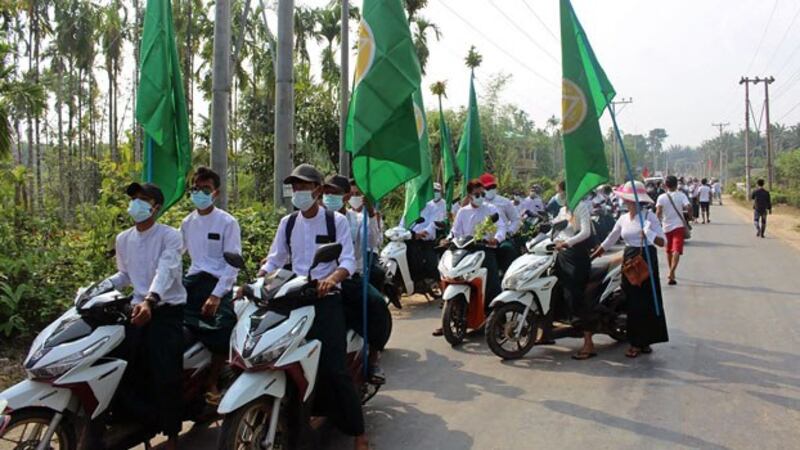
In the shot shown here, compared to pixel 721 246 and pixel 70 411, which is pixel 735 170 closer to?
pixel 721 246

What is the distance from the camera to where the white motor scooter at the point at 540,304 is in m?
6.56

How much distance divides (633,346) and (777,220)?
2422 centimetres

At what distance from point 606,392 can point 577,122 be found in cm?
264

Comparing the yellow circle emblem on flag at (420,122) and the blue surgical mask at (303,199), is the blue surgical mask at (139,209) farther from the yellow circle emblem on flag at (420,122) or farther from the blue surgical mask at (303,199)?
the yellow circle emblem on flag at (420,122)

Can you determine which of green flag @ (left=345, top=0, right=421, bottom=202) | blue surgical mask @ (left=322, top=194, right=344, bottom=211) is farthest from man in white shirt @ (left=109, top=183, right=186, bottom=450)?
green flag @ (left=345, top=0, right=421, bottom=202)

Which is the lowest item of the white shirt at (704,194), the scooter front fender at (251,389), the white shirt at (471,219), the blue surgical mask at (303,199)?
the scooter front fender at (251,389)

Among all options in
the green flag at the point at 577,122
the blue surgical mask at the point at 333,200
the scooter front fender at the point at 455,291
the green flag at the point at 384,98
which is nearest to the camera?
the green flag at the point at 384,98

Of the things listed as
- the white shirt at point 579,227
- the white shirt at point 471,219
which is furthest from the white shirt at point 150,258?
the white shirt at point 471,219

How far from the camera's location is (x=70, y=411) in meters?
3.59

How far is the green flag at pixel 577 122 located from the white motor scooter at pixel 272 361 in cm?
332

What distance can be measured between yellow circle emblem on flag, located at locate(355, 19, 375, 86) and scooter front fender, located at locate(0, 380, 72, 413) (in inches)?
113

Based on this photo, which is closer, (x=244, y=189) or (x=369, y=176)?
Result: (x=369, y=176)

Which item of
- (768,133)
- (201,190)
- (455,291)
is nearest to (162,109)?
(201,190)

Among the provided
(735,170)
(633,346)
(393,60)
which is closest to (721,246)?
(633,346)
